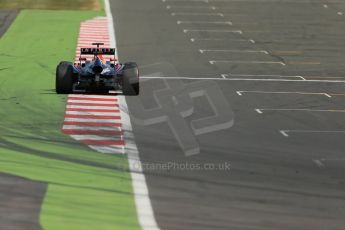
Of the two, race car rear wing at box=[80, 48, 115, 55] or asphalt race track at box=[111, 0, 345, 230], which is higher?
race car rear wing at box=[80, 48, 115, 55]

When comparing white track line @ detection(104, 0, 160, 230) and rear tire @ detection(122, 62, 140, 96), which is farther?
rear tire @ detection(122, 62, 140, 96)

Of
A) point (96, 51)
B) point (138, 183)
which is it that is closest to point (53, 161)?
point (138, 183)

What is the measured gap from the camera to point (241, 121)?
67.9ft

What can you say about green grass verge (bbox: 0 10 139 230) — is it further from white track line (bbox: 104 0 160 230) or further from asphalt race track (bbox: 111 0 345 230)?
asphalt race track (bbox: 111 0 345 230)

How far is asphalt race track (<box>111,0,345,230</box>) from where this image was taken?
520 inches

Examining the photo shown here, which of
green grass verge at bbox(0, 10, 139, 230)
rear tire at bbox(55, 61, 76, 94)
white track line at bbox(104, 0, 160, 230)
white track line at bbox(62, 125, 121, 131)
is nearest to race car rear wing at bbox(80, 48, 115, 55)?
rear tire at bbox(55, 61, 76, 94)

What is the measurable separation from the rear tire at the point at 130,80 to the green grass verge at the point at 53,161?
2156mm

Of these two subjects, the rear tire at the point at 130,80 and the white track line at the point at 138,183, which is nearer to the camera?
the white track line at the point at 138,183

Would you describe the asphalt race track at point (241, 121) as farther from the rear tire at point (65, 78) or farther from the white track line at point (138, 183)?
the rear tire at point (65, 78)

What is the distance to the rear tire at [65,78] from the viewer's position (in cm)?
2242

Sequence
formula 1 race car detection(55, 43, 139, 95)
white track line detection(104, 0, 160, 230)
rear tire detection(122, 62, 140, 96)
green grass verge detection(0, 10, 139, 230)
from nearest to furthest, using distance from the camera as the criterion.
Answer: white track line detection(104, 0, 160, 230), green grass verge detection(0, 10, 139, 230), formula 1 race car detection(55, 43, 139, 95), rear tire detection(122, 62, 140, 96)

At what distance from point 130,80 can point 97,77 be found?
121 centimetres

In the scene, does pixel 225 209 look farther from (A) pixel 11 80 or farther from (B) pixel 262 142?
(A) pixel 11 80

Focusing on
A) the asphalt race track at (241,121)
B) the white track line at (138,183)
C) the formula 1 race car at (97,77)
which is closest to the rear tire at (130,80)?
the formula 1 race car at (97,77)
